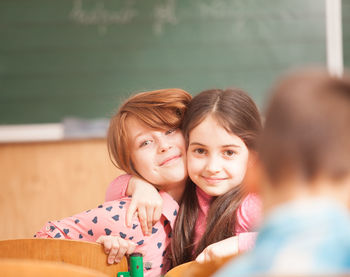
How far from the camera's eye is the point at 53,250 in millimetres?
1310

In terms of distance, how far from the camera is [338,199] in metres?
0.67

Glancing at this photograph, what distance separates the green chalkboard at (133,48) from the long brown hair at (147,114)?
5.11 ft

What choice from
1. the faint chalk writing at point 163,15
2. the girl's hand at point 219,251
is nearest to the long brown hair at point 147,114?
the girl's hand at point 219,251

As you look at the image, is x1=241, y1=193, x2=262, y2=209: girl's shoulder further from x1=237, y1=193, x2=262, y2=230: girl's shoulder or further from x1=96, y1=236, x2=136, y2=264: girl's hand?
x1=96, y1=236, x2=136, y2=264: girl's hand

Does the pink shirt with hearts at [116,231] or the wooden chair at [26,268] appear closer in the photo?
the wooden chair at [26,268]

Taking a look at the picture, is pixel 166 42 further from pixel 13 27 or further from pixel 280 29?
pixel 13 27

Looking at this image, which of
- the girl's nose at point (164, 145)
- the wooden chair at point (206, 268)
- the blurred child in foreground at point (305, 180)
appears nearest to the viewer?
the blurred child in foreground at point (305, 180)

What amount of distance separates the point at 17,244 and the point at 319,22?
258cm

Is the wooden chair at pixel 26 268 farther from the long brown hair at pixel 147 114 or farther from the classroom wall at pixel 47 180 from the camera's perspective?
the classroom wall at pixel 47 180

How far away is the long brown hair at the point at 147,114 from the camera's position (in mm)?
1613

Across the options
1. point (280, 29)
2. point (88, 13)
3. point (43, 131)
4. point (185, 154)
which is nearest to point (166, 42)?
point (88, 13)

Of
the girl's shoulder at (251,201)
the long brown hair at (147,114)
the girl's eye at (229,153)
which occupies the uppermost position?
the long brown hair at (147,114)

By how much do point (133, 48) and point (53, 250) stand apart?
6.86 ft

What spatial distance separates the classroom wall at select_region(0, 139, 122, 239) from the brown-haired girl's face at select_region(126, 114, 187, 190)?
1.56m
